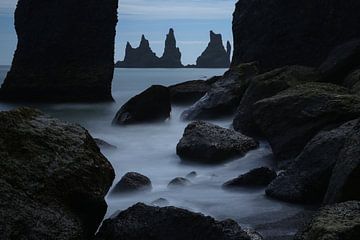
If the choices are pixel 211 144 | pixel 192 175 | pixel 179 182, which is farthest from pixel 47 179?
pixel 211 144

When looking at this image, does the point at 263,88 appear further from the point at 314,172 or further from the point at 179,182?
the point at 314,172

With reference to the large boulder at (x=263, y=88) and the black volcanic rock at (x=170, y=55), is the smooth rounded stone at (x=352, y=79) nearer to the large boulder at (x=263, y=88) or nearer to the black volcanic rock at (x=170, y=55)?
the large boulder at (x=263, y=88)

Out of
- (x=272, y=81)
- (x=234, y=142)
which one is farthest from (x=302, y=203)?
(x=272, y=81)

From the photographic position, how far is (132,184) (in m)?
9.10

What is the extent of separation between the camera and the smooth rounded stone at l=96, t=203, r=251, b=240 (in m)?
5.36

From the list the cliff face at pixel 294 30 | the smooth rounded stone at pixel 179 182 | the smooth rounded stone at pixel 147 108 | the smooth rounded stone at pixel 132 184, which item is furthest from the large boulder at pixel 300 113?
the cliff face at pixel 294 30

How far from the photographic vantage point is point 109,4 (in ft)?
116

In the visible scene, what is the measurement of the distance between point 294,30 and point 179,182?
13.4 metres

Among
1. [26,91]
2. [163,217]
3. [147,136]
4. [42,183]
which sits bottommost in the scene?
[26,91]

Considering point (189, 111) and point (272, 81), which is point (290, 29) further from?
point (272, 81)

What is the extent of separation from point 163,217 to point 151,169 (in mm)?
6034

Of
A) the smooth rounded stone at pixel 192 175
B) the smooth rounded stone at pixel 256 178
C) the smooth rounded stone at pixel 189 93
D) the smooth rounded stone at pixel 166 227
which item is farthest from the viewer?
the smooth rounded stone at pixel 189 93

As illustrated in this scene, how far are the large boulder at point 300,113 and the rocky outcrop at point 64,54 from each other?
23.8 metres

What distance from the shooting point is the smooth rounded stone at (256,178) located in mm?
8898
